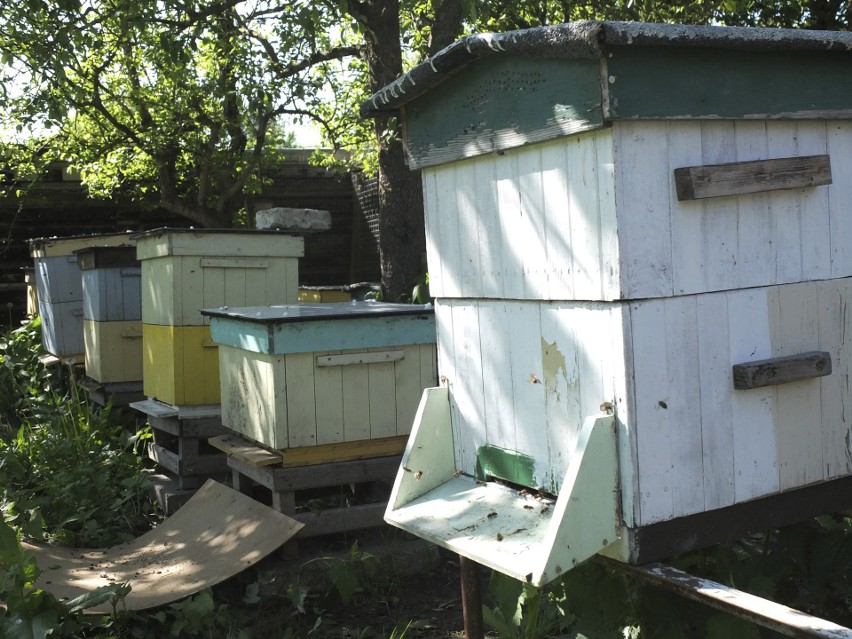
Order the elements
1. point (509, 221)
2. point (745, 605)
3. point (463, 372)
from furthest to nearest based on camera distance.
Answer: point (463, 372)
point (509, 221)
point (745, 605)

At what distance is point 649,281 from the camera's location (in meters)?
2.02

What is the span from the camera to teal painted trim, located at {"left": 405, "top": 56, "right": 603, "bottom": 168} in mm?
2043

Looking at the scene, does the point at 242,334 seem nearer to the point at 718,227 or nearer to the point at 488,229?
the point at 488,229

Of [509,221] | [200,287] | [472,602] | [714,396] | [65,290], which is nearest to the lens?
[714,396]

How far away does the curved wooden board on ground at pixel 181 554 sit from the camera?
12.2 feet

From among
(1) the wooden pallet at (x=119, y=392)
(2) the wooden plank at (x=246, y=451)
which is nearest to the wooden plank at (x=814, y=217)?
(2) the wooden plank at (x=246, y=451)

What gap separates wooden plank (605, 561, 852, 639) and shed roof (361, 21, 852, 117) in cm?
116

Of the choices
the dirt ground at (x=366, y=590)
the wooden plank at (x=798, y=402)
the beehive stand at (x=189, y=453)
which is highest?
the wooden plank at (x=798, y=402)

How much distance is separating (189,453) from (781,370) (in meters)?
3.63

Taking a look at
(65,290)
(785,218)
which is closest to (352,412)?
(785,218)

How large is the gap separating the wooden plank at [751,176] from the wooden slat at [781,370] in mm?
402

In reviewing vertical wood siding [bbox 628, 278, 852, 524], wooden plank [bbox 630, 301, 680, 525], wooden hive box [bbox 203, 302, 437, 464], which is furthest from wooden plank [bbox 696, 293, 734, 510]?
wooden hive box [bbox 203, 302, 437, 464]

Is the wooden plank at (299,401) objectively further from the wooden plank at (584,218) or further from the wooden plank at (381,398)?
the wooden plank at (584,218)

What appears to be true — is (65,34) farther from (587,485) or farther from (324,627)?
(587,485)
